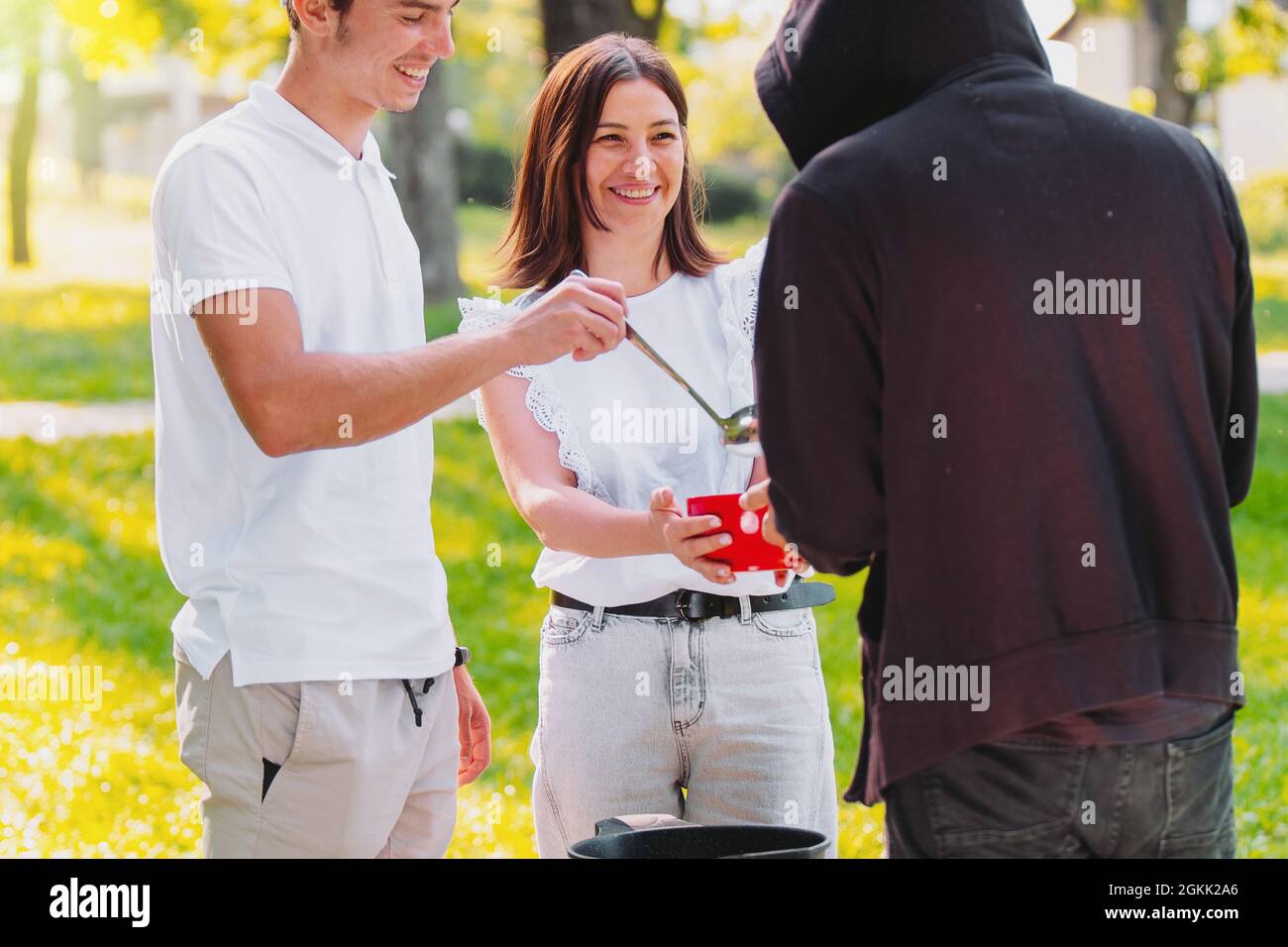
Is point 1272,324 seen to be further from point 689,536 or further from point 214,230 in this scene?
point 214,230

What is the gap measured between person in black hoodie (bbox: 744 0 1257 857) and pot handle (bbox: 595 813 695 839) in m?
0.57

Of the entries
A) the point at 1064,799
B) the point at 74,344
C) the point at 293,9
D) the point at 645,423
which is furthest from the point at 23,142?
the point at 1064,799

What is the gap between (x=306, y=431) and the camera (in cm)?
248

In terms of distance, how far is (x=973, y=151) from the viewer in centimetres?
197

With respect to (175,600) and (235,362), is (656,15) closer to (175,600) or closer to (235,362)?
(175,600)

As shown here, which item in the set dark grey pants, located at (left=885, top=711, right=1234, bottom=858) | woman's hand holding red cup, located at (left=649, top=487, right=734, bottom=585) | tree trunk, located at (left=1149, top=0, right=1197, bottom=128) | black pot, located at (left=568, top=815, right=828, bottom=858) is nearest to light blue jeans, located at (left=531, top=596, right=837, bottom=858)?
woman's hand holding red cup, located at (left=649, top=487, right=734, bottom=585)

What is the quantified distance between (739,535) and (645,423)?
520mm

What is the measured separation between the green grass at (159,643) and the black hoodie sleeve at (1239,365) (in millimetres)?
2751

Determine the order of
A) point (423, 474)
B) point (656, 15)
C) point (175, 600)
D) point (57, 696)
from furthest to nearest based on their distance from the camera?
point (656, 15) → point (175, 600) → point (57, 696) → point (423, 474)

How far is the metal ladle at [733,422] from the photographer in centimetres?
278

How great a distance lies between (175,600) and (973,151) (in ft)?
21.4

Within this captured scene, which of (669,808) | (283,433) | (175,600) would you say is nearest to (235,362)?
(283,433)

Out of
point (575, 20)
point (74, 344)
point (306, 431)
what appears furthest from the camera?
point (74, 344)

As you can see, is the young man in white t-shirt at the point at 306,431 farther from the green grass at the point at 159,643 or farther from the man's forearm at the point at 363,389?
the green grass at the point at 159,643
